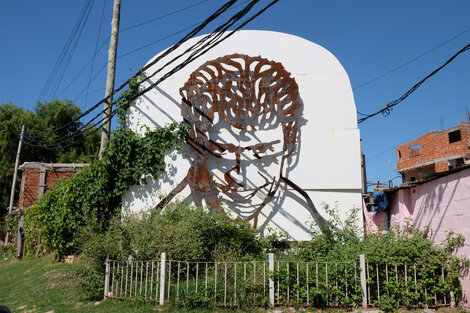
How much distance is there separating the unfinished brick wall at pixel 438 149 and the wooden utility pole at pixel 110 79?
20.5 meters

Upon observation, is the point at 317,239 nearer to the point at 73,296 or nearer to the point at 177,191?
the point at 177,191

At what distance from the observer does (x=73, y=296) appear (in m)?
7.68

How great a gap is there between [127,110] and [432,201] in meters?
8.25

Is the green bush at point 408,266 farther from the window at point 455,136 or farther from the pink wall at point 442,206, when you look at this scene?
the window at point 455,136

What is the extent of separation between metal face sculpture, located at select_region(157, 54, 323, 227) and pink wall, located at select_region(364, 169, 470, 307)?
245cm

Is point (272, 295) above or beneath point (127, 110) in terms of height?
beneath

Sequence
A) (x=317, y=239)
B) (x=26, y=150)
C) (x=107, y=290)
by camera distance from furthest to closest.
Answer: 1. (x=26, y=150)
2. (x=317, y=239)
3. (x=107, y=290)

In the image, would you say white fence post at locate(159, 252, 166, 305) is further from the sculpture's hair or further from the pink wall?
the pink wall

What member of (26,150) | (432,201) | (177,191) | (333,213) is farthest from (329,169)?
(26,150)

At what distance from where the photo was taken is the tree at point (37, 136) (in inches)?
949

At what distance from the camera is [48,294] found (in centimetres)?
808

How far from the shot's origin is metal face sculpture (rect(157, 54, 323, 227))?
1047 cm

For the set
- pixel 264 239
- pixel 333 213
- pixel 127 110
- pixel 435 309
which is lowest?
pixel 435 309

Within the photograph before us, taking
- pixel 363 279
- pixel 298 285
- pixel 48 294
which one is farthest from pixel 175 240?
pixel 363 279
